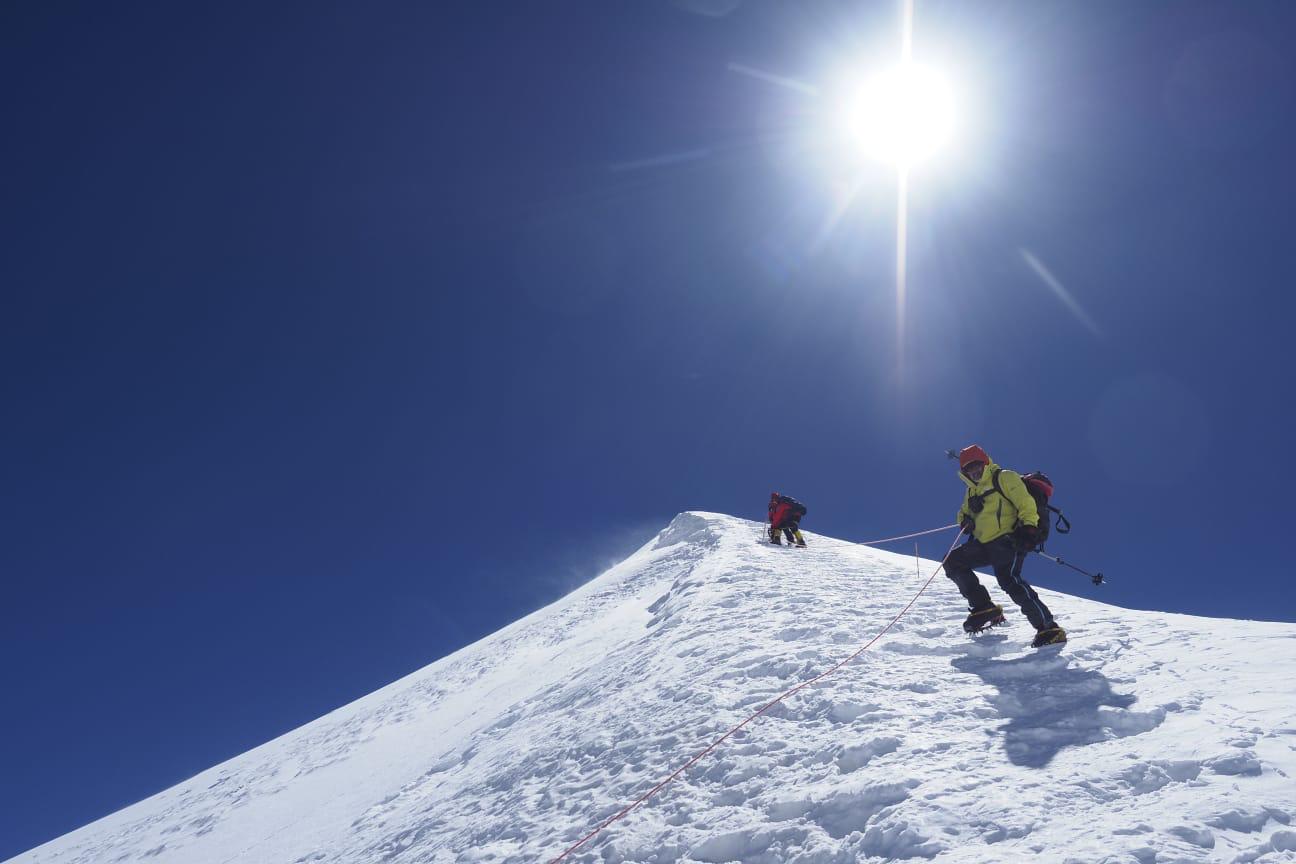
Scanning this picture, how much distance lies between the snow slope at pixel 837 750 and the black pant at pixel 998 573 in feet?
1.31

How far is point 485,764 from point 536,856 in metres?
3.71

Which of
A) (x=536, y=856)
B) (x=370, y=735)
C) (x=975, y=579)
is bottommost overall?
(x=536, y=856)

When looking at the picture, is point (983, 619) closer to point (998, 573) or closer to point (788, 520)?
point (998, 573)

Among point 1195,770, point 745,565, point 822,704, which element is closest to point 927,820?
point 1195,770

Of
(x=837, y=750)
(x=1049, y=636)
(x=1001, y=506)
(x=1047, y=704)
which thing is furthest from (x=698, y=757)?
(x=1001, y=506)

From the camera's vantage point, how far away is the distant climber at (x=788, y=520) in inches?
730

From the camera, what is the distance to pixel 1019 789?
15.2 ft

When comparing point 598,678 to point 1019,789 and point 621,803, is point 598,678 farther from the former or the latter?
point 1019,789

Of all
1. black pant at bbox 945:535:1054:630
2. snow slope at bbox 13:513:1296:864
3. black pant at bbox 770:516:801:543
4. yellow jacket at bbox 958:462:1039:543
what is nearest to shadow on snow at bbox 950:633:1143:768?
snow slope at bbox 13:513:1296:864

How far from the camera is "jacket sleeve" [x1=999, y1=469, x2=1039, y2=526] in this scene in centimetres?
750

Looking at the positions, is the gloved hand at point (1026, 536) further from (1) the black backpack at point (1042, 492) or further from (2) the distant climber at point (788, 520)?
(2) the distant climber at point (788, 520)

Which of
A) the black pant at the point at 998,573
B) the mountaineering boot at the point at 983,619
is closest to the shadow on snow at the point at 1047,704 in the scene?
the black pant at the point at 998,573

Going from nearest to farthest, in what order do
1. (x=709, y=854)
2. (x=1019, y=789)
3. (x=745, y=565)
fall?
(x=1019, y=789)
(x=709, y=854)
(x=745, y=565)

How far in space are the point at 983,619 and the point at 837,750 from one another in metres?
3.11
